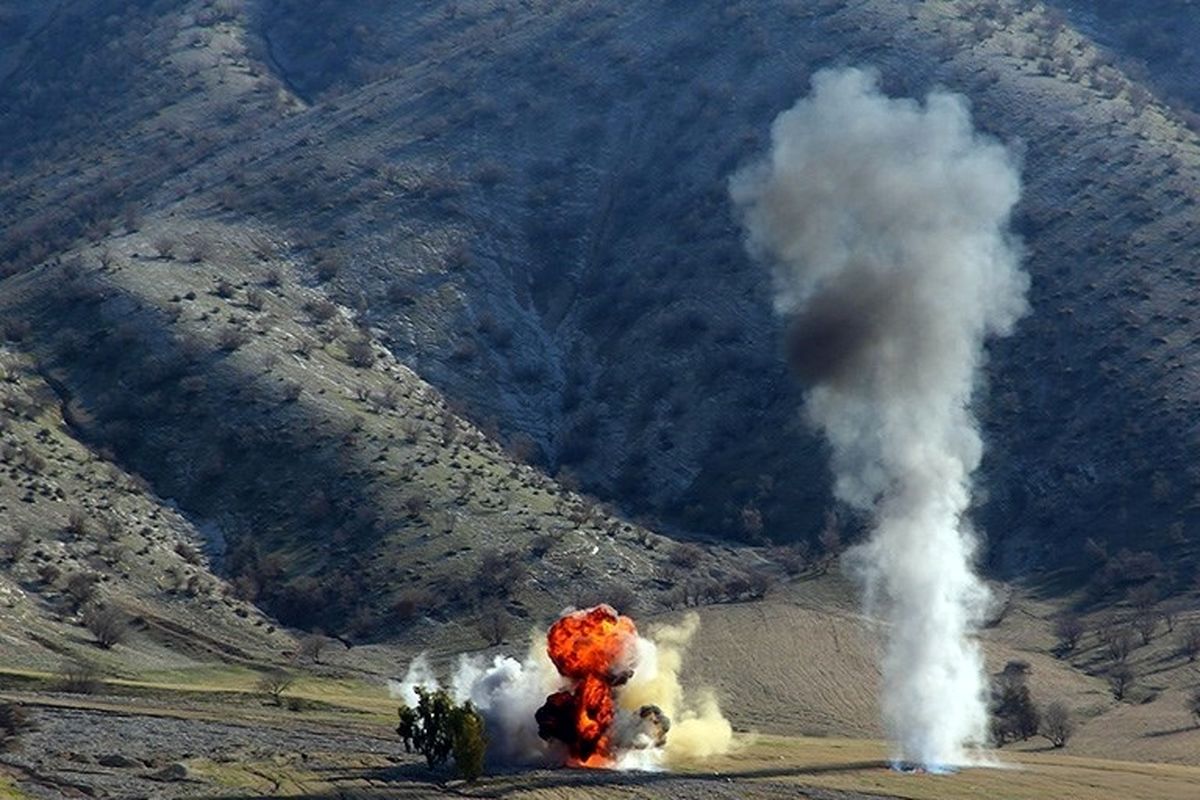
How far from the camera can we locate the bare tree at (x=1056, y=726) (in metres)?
89.1

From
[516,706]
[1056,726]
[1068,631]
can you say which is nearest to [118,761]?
[516,706]

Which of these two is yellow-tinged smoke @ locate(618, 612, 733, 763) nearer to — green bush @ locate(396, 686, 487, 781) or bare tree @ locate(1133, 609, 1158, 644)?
green bush @ locate(396, 686, 487, 781)

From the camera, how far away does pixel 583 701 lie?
66188mm

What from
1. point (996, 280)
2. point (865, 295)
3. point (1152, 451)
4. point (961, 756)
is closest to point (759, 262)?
point (1152, 451)

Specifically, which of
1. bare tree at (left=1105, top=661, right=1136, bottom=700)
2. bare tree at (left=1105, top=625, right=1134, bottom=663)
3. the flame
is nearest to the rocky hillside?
bare tree at (left=1105, top=625, right=1134, bottom=663)

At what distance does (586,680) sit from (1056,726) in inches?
1321

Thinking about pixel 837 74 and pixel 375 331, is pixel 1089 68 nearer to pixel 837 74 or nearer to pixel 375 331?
pixel 837 74

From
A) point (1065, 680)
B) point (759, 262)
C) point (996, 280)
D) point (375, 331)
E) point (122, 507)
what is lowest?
point (1065, 680)

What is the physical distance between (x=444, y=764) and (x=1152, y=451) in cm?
8045

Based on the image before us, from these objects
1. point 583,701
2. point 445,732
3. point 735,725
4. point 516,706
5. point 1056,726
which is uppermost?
point 1056,726

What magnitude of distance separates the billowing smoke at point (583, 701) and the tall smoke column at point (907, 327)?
40.6 feet

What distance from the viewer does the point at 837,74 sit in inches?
7042

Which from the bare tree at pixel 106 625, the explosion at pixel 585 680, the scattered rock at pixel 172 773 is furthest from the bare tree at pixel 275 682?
the scattered rock at pixel 172 773

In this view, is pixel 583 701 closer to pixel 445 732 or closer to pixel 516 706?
pixel 516 706
